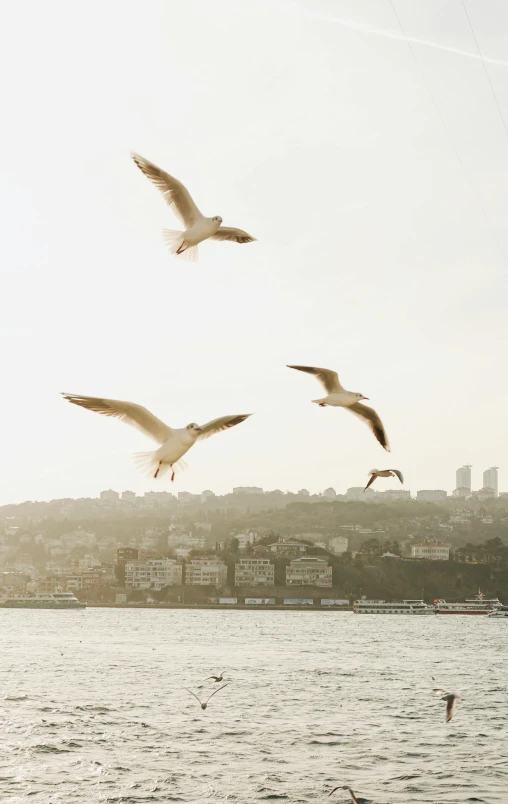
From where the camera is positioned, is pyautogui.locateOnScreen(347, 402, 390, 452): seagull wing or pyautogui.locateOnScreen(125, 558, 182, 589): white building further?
pyautogui.locateOnScreen(125, 558, 182, 589): white building

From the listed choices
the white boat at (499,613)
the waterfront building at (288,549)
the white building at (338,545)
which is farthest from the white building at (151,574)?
the white boat at (499,613)

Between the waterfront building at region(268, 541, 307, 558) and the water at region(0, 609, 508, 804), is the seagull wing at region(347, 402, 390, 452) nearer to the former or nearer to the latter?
the water at region(0, 609, 508, 804)

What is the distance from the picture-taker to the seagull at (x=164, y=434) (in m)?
6.15

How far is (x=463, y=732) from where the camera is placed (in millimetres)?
24797

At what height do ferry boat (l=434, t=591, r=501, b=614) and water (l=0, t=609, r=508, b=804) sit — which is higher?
ferry boat (l=434, t=591, r=501, b=614)

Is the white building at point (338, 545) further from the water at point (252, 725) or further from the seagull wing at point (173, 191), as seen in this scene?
the seagull wing at point (173, 191)

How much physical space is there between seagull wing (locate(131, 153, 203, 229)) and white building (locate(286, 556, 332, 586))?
114053 millimetres

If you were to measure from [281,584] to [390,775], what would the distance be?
102611 millimetres

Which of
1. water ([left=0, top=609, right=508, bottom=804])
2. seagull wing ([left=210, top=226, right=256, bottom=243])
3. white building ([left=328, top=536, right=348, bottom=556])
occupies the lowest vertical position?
water ([left=0, top=609, right=508, bottom=804])

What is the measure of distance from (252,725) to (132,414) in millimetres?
20746

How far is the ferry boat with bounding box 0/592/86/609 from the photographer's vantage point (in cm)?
10944

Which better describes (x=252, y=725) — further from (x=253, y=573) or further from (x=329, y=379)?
(x=253, y=573)

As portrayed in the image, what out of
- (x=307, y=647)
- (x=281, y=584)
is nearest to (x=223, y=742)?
(x=307, y=647)

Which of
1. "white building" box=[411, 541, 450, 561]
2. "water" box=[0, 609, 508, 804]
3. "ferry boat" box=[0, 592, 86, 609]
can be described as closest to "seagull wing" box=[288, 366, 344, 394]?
"water" box=[0, 609, 508, 804]
